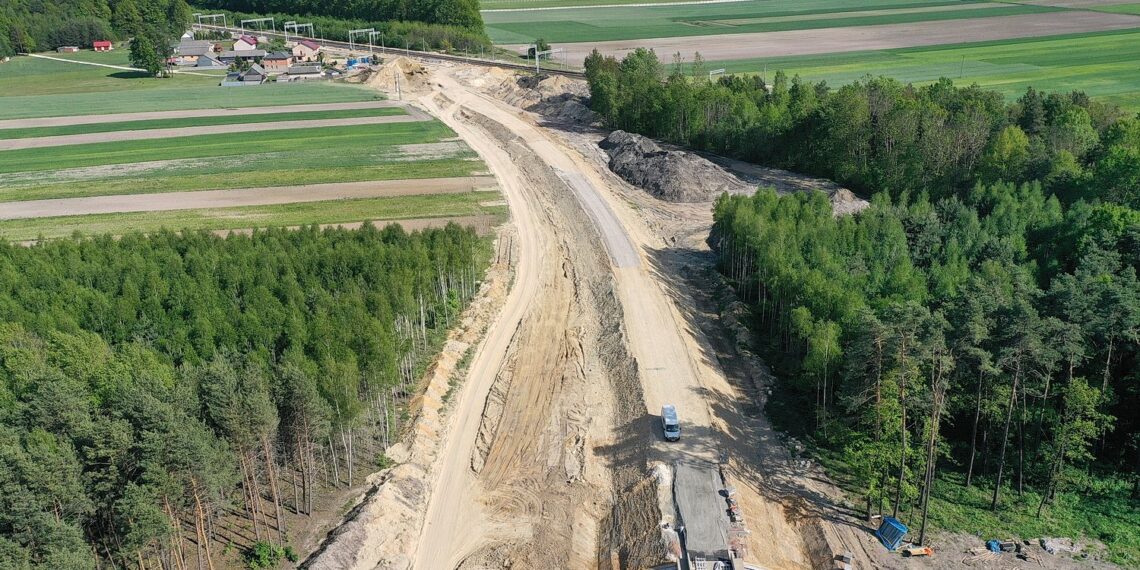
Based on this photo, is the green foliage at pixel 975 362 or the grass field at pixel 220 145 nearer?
the green foliage at pixel 975 362

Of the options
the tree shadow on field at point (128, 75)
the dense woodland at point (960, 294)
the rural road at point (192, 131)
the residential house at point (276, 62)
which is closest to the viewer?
the dense woodland at point (960, 294)

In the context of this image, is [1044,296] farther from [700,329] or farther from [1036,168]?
[1036,168]

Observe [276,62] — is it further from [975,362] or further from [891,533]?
[891,533]

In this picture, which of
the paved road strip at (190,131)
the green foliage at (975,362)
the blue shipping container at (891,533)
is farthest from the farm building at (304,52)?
the blue shipping container at (891,533)

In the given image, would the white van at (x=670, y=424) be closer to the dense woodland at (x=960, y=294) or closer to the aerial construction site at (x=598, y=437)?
the aerial construction site at (x=598, y=437)

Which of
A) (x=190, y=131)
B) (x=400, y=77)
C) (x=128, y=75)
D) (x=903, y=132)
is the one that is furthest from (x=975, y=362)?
(x=128, y=75)

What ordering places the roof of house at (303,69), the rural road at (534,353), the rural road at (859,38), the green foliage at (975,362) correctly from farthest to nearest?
the roof of house at (303,69) < the rural road at (859,38) < the rural road at (534,353) < the green foliage at (975,362)
